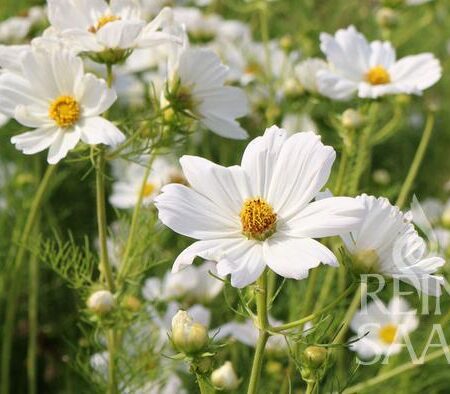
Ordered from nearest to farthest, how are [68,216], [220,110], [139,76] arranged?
[220,110] → [68,216] → [139,76]

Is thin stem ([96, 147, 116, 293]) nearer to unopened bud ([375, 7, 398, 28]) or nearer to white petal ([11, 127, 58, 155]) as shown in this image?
white petal ([11, 127, 58, 155])

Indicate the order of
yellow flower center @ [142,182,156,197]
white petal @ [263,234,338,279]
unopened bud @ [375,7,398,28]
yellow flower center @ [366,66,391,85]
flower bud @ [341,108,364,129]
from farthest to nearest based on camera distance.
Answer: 1. unopened bud @ [375,7,398,28]
2. yellow flower center @ [142,182,156,197]
3. yellow flower center @ [366,66,391,85]
4. flower bud @ [341,108,364,129]
5. white petal @ [263,234,338,279]

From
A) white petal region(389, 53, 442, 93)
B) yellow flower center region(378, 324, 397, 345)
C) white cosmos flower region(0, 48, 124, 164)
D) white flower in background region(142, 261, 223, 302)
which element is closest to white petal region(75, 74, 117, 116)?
white cosmos flower region(0, 48, 124, 164)

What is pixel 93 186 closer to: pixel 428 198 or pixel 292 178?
pixel 428 198

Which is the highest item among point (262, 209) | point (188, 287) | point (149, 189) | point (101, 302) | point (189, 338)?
point (262, 209)

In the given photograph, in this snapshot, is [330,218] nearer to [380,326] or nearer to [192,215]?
[192,215]

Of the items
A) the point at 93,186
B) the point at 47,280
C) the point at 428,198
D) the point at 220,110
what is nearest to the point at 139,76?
the point at 93,186

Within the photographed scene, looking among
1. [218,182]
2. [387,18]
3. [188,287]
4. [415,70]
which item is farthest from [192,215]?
[387,18]
